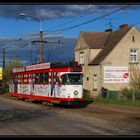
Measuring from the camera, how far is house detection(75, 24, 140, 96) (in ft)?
172

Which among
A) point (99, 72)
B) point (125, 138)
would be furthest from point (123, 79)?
point (125, 138)

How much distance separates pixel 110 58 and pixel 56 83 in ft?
64.8

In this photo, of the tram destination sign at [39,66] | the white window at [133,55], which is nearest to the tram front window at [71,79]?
the tram destination sign at [39,66]

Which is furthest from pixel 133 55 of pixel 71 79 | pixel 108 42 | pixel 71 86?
pixel 71 86

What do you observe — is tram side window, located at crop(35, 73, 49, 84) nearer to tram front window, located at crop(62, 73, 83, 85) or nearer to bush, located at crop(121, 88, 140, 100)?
tram front window, located at crop(62, 73, 83, 85)

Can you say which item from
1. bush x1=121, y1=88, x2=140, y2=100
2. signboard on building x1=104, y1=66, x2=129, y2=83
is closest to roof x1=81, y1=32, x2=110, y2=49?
signboard on building x1=104, y1=66, x2=129, y2=83

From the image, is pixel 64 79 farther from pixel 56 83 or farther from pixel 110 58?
pixel 110 58

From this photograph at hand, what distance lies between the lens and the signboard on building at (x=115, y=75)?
52.1m

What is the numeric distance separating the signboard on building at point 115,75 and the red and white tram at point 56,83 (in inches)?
509

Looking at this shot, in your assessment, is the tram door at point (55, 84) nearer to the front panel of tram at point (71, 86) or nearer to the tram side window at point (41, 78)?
the front panel of tram at point (71, 86)

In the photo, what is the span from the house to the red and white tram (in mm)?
13135

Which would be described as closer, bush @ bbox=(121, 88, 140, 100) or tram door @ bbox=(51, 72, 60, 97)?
tram door @ bbox=(51, 72, 60, 97)

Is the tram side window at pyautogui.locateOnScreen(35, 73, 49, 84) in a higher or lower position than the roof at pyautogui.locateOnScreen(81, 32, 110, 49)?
lower

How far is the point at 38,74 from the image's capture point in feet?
126
